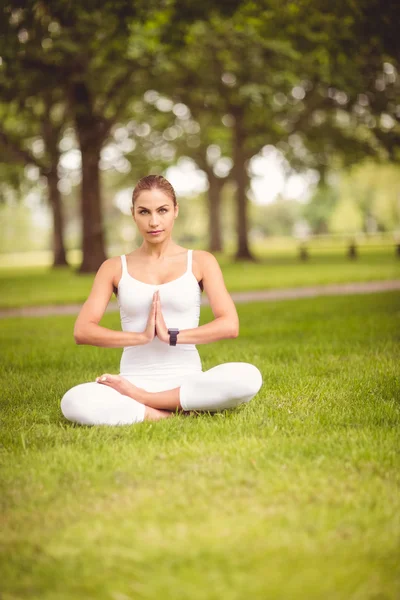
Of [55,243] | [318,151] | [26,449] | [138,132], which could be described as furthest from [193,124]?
[26,449]

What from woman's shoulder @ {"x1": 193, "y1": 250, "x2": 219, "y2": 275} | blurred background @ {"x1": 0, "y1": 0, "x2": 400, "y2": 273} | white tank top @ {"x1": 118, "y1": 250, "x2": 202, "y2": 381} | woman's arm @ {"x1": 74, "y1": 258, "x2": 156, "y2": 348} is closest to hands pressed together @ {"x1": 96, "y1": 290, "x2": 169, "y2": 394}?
woman's arm @ {"x1": 74, "y1": 258, "x2": 156, "y2": 348}

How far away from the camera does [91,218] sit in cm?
2488

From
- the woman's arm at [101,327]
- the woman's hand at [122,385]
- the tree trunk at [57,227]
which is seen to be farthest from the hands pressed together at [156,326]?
the tree trunk at [57,227]

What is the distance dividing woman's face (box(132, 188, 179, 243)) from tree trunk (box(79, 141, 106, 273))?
20.0m

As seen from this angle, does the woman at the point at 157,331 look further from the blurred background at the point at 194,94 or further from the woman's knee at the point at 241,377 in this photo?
the blurred background at the point at 194,94

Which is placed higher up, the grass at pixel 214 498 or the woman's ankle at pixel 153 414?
the woman's ankle at pixel 153 414

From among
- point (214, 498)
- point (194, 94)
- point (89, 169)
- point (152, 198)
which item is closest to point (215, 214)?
point (194, 94)

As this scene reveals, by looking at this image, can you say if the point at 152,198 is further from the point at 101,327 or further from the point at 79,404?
the point at 79,404

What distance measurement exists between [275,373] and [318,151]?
1111 inches

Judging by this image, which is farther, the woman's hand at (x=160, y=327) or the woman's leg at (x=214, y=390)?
the woman's leg at (x=214, y=390)

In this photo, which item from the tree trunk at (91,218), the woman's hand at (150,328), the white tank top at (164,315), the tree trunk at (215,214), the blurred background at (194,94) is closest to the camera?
the woman's hand at (150,328)

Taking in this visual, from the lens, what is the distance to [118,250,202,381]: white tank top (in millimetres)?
5008

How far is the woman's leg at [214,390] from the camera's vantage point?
4824 millimetres

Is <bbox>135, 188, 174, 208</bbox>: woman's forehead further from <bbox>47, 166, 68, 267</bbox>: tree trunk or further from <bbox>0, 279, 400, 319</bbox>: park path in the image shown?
<bbox>47, 166, 68, 267</bbox>: tree trunk
